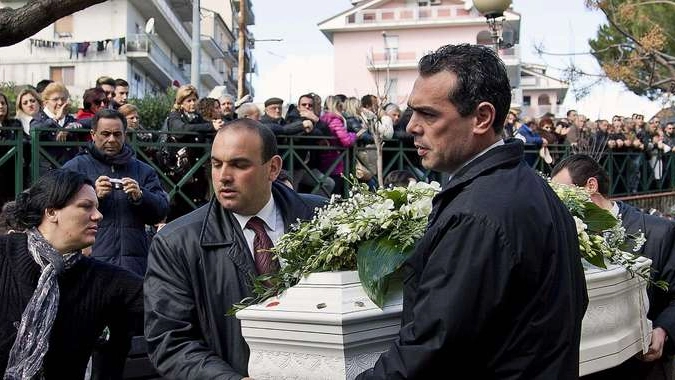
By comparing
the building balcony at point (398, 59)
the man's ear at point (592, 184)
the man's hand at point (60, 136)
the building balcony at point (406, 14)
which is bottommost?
the man's ear at point (592, 184)

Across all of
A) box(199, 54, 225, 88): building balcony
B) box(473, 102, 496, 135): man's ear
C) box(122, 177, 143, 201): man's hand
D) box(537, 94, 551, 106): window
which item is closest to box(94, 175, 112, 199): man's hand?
box(122, 177, 143, 201): man's hand

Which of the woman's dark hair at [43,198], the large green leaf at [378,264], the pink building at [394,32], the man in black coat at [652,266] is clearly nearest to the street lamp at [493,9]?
the man in black coat at [652,266]

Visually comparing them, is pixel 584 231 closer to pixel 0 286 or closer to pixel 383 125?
pixel 0 286

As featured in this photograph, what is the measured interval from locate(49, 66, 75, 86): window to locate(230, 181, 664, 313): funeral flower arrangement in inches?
1975

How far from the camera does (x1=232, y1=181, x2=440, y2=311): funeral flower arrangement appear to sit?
285 centimetres

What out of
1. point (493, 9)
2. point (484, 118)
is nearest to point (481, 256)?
point (484, 118)

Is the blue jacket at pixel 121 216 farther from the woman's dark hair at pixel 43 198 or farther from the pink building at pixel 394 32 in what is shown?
the pink building at pixel 394 32

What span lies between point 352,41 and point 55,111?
218 ft

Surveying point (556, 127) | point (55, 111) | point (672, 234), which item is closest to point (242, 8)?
point (556, 127)

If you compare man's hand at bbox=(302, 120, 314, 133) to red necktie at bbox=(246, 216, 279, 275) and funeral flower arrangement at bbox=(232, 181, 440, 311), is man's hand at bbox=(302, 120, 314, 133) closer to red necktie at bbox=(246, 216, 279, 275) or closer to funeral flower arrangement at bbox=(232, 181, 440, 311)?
red necktie at bbox=(246, 216, 279, 275)

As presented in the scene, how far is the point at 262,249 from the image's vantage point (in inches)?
134

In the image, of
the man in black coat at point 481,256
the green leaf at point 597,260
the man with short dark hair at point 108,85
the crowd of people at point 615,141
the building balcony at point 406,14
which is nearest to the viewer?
the man in black coat at point 481,256

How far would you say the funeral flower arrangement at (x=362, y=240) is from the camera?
2.86 m

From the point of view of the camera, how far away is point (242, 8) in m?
29.2
